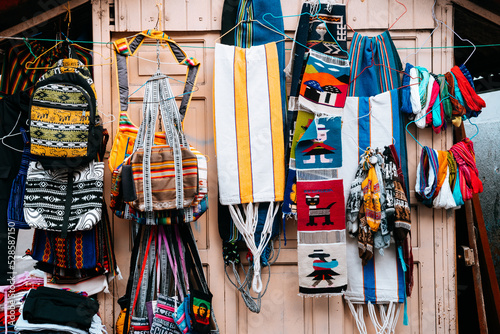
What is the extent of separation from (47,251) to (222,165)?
3.71 feet

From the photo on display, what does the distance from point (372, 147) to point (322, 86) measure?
492mm

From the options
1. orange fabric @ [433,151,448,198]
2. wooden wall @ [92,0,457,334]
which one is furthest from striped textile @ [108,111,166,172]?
orange fabric @ [433,151,448,198]

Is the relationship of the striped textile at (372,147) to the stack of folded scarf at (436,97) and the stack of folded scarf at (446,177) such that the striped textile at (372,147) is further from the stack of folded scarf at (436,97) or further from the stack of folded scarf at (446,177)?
the stack of folded scarf at (446,177)

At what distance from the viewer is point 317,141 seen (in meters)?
2.51

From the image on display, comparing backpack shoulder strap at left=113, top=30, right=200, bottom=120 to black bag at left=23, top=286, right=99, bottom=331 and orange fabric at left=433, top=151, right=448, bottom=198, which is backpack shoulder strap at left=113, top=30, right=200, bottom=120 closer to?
black bag at left=23, top=286, right=99, bottom=331

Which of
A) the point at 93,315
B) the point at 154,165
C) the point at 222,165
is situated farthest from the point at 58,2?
the point at 93,315

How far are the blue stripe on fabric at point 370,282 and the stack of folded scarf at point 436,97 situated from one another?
3.04 feet

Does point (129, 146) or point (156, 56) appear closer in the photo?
point (129, 146)

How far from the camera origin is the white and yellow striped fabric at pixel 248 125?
2514 millimetres

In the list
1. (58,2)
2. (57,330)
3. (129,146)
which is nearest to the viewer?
(57,330)

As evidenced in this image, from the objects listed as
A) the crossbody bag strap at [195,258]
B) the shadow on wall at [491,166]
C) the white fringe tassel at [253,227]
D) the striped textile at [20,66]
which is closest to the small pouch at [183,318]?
the crossbody bag strap at [195,258]

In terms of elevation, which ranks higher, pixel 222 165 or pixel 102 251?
pixel 222 165

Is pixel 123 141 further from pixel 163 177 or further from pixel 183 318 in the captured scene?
pixel 183 318

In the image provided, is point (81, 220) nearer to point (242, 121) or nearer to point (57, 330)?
point (57, 330)
